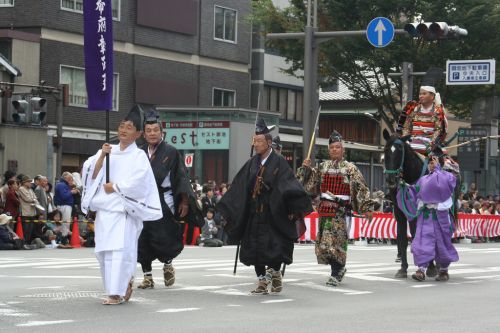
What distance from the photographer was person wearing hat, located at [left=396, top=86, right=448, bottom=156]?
14.7 meters

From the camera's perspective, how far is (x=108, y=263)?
34.4ft

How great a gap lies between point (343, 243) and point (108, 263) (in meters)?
3.58

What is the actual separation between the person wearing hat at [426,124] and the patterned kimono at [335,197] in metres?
1.77

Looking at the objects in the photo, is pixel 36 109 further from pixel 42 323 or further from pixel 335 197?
pixel 42 323

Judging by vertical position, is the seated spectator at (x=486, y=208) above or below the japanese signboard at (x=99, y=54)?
below

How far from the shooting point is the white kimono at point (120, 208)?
10.5 m

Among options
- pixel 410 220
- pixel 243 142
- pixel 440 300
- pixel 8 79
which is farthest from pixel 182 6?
pixel 440 300

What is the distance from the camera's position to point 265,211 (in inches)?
474

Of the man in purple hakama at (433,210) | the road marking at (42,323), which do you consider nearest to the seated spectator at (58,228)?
the man in purple hakama at (433,210)

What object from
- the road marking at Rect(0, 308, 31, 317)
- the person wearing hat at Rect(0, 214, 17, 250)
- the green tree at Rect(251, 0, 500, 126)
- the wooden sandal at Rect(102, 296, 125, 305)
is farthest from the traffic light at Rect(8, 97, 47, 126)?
the road marking at Rect(0, 308, 31, 317)

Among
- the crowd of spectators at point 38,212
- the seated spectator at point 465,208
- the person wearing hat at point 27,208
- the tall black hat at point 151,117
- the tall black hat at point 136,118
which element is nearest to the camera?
the tall black hat at point 136,118

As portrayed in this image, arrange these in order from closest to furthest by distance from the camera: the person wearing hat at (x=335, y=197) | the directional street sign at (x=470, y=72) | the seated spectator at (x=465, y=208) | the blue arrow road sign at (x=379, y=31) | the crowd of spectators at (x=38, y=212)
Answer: the person wearing hat at (x=335, y=197), the crowd of spectators at (x=38, y=212), the blue arrow road sign at (x=379, y=31), the directional street sign at (x=470, y=72), the seated spectator at (x=465, y=208)

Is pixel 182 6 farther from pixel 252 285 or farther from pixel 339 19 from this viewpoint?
pixel 252 285

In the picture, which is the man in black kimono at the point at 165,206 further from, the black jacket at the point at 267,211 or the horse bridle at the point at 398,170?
the horse bridle at the point at 398,170
